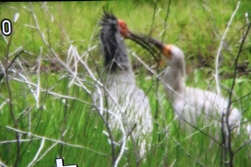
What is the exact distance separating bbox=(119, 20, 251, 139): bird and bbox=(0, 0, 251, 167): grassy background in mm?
25

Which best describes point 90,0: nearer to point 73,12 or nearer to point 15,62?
point 73,12

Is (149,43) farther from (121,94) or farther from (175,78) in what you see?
(175,78)

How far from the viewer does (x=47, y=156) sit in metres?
2.09

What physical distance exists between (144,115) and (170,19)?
27cm

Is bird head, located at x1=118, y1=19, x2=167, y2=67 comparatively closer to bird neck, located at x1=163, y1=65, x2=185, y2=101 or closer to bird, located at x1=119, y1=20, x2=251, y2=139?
bird, located at x1=119, y1=20, x2=251, y2=139

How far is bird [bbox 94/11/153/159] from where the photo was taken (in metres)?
2.14

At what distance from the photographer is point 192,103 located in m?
2.33

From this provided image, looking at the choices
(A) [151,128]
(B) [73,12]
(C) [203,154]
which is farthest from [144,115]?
(B) [73,12]

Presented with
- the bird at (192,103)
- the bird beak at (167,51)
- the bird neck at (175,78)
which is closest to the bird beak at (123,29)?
the bird at (192,103)

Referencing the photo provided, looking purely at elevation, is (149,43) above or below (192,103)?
above

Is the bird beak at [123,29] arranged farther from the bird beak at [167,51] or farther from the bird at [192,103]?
the bird beak at [167,51]

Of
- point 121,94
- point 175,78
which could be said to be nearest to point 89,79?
point 121,94

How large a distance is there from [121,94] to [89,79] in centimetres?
11

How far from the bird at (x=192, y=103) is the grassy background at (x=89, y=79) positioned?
25mm
